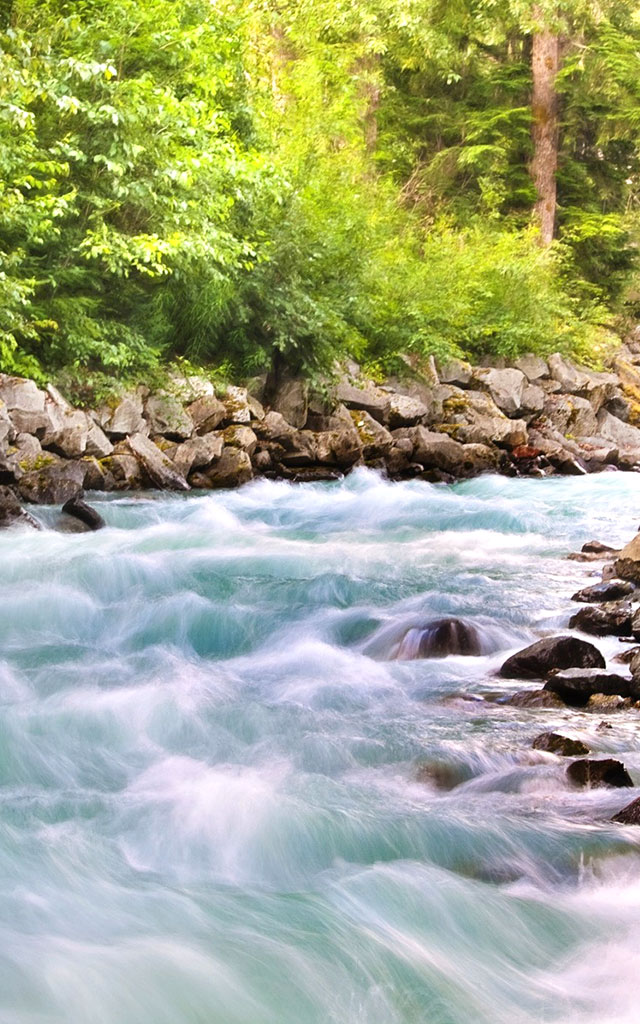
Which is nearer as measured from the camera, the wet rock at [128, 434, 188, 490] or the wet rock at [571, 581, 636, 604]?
the wet rock at [571, 581, 636, 604]

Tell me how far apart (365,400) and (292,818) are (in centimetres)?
1268

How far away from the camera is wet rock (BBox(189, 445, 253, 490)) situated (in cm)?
1352

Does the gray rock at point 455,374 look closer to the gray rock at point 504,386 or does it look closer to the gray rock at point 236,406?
the gray rock at point 504,386

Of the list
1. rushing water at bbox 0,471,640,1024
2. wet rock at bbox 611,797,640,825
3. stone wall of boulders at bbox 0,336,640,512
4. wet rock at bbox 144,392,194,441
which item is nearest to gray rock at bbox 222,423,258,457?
stone wall of boulders at bbox 0,336,640,512

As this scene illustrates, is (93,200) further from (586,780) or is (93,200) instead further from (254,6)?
(254,6)

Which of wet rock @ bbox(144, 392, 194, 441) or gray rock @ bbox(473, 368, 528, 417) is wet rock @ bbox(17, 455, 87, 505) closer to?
wet rock @ bbox(144, 392, 194, 441)

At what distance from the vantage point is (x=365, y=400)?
1638 cm

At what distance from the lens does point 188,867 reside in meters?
3.77

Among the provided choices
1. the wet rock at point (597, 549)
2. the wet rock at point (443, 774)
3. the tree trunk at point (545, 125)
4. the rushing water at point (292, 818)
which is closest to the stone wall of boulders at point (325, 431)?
the rushing water at point (292, 818)

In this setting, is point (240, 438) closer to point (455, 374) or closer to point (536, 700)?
point (455, 374)

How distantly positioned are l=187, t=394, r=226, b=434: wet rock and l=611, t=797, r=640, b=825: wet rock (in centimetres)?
1058

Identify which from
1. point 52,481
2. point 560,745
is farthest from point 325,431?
point 560,745

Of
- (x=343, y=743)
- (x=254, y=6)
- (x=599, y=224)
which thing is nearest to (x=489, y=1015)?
(x=343, y=743)

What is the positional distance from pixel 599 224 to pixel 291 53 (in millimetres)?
9245
